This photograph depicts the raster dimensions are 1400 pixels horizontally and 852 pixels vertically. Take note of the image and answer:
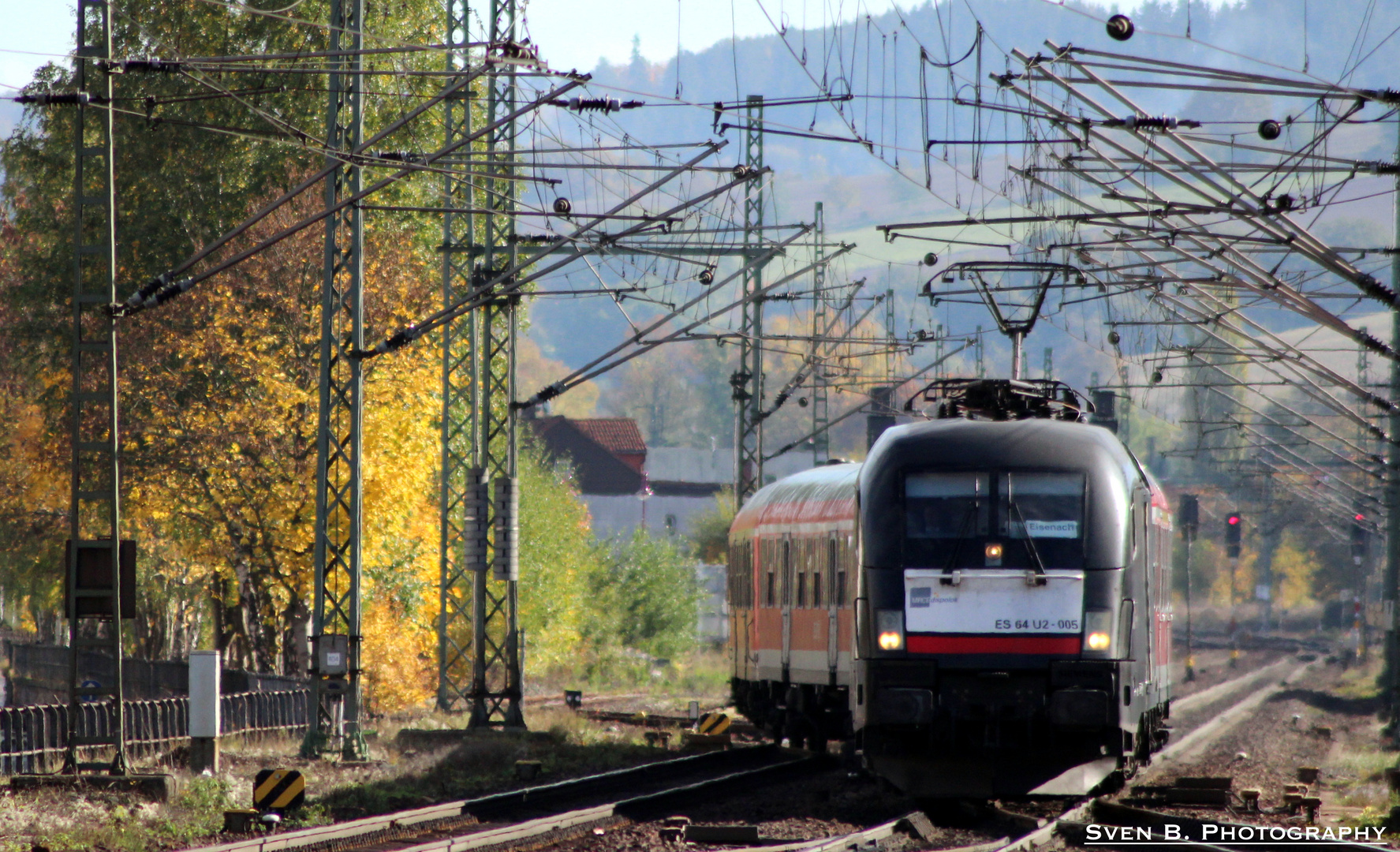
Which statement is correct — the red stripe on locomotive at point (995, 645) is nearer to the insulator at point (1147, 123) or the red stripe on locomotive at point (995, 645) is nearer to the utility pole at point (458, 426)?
the insulator at point (1147, 123)

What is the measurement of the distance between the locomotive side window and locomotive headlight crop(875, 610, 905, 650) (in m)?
0.69

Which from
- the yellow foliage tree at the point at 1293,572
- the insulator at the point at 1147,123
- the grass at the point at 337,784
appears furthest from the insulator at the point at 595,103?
the yellow foliage tree at the point at 1293,572

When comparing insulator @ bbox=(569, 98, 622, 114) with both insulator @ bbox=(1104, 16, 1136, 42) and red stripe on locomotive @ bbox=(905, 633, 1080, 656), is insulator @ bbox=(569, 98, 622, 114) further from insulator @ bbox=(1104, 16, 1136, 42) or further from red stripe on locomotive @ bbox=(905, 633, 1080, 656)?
red stripe on locomotive @ bbox=(905, 633, 1080, 656)

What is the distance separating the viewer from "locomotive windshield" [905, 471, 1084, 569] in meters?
13.6

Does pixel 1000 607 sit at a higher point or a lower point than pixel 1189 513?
higher

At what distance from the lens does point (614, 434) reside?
10725cm

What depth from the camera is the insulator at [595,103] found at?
16.0 meters

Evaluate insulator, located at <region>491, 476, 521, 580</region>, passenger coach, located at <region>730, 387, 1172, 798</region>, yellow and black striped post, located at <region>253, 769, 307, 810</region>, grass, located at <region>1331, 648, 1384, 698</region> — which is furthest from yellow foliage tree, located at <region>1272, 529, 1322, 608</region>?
yellow and black striped post, located at <region>253, 769, 307, 810</region>

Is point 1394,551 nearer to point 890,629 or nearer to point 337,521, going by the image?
Result: point 337,521

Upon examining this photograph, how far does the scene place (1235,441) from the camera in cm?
10350

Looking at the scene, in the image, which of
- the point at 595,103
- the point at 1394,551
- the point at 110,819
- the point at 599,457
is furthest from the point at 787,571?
the point at 599,457

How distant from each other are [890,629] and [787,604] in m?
8.38

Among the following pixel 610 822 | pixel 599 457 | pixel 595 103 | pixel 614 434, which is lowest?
pixel 610 822

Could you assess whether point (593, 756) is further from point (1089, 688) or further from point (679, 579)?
point (679, 579)
